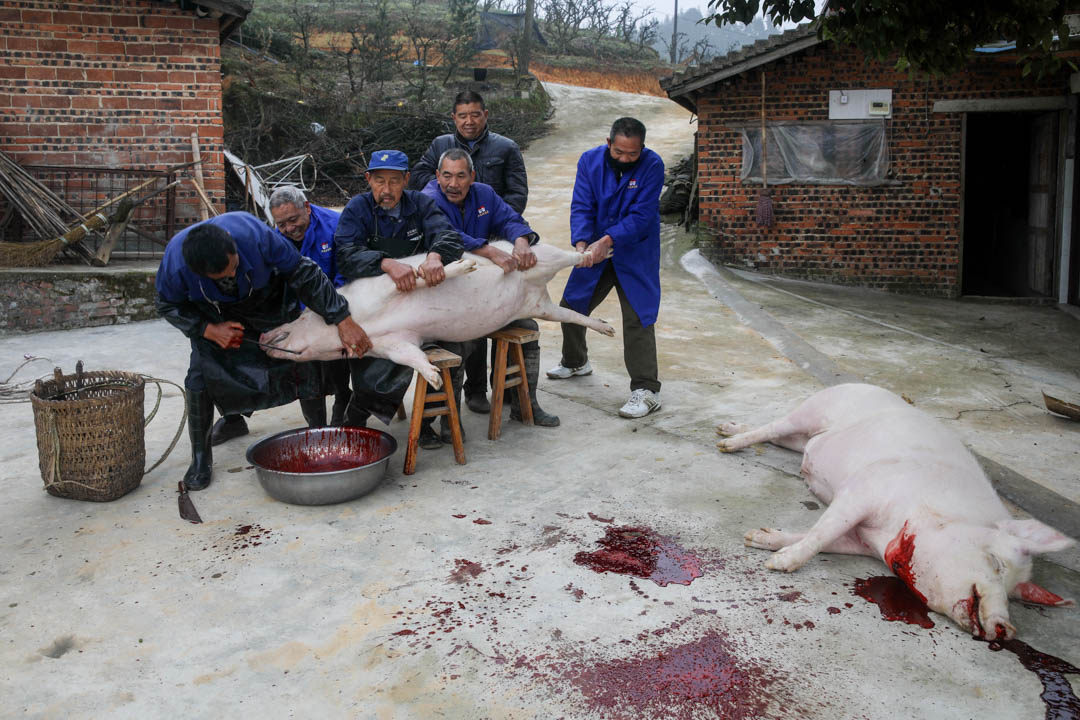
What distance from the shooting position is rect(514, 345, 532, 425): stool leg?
5.24 meters

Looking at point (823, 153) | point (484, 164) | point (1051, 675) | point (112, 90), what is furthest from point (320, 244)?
point (823, 153)

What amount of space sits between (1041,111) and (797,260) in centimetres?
371

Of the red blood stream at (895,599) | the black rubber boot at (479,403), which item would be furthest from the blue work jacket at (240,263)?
the red blood stream at (895,599)

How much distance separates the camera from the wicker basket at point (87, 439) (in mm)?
3994

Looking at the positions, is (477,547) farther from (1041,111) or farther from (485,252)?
(1041,111)

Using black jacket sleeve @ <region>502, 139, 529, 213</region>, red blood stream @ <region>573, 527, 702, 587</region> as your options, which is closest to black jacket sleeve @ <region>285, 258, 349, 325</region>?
black jacket sleeve @ <region>502, 139, 529, 213</region>

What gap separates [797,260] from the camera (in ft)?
39.6

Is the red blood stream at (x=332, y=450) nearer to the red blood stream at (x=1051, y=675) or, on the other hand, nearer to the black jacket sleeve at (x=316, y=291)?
the black jacket sleeve at (x=316, y=291)

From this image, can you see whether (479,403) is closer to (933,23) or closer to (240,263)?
(240,263)

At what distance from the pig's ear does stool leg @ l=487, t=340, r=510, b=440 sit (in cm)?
280

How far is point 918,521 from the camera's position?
3268 millimetres

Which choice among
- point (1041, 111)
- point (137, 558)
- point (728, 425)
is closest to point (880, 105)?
point (1041, 111)

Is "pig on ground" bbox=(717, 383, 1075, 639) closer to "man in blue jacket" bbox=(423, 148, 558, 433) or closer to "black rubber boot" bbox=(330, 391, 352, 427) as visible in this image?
"man in blue jacket" bbox=(423, 148, 558, 433)

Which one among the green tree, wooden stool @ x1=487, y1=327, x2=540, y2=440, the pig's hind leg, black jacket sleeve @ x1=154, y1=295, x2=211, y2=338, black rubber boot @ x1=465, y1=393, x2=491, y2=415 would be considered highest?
the green tree
